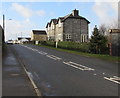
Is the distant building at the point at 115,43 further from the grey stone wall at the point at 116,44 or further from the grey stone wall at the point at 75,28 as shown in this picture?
the grey stone wall at the point at 75,28

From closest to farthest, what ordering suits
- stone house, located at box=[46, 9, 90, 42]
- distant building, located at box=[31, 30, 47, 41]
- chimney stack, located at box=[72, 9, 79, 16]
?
1. stone house, located at box=[46, 9, 90, 42]
2. chimney stack, located at box=[72, 9, 79, 16]
3. distant building, located at box=[31, 30, 47, 41]

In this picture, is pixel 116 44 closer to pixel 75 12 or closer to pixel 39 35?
pixel 75 12

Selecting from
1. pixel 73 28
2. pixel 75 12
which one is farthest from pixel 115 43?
pixel 75 12

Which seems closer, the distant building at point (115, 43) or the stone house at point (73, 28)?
the distant building at point (115, 43)

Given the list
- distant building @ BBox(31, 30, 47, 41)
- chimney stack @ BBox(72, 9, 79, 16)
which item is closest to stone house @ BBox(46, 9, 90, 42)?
chimney stack @ BBox(72, 9, 79, 16)

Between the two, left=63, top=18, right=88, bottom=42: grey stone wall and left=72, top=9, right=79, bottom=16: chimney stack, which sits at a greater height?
left=72, top=9, right=79, bottom=16: chimney stack

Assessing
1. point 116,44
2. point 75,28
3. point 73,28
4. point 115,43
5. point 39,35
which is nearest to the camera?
point 116,44

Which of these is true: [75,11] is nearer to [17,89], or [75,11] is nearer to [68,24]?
[68,24]

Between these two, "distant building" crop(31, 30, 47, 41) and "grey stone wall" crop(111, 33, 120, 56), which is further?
"distant building" crop(31, 30, 47, 41)

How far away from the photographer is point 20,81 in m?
10.5

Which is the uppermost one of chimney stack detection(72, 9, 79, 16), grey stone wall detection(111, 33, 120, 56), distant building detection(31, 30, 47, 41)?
chimney stack detection(72, 9, 79, 16)

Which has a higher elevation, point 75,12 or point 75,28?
point 75,12

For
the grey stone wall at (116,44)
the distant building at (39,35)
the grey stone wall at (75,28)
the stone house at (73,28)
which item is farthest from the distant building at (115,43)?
the distant building at (39,35)

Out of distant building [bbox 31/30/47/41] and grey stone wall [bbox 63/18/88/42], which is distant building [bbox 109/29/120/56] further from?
distant building [bbox 31/30/47/41]
